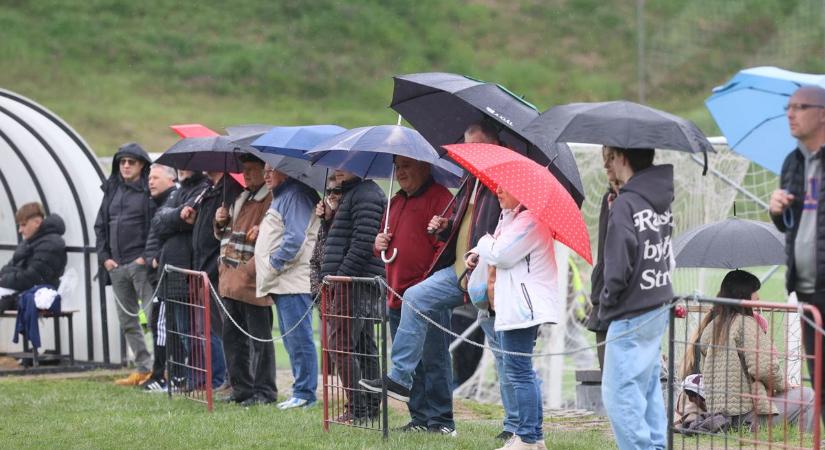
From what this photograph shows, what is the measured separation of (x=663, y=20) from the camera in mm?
59562

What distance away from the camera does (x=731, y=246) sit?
9.26 m

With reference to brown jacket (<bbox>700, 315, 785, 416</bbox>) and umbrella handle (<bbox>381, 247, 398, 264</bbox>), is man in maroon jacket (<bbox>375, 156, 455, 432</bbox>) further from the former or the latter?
brown jacket (<bbox>700, 315, 785, 416</bbox>)

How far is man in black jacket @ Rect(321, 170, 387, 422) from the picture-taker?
8.65 meters

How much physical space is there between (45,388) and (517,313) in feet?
19.4

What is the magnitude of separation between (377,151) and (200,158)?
2958 millimetres

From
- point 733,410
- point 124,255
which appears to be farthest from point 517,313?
point 124,255

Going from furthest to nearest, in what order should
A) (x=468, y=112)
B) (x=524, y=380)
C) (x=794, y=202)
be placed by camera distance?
(x=468, y=112) → (x=524, y=380) → (x=794, y=202)

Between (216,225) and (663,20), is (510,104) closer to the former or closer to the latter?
(216,225)

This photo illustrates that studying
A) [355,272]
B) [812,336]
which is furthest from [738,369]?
[355,272]

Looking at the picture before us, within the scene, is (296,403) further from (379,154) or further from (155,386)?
(379,154)

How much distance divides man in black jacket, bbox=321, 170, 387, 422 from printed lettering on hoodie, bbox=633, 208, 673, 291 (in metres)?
2.00

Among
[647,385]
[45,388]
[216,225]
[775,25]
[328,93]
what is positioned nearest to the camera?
[647,385]

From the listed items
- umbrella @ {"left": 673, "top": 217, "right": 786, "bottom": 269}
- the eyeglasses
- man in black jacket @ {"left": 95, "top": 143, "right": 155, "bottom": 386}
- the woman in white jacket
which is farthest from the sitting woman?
man in black jacket @ {"left": 95, "top": 143, "right": 155, "bottom": 386}

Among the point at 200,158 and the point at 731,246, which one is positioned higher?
the point at 200,158
